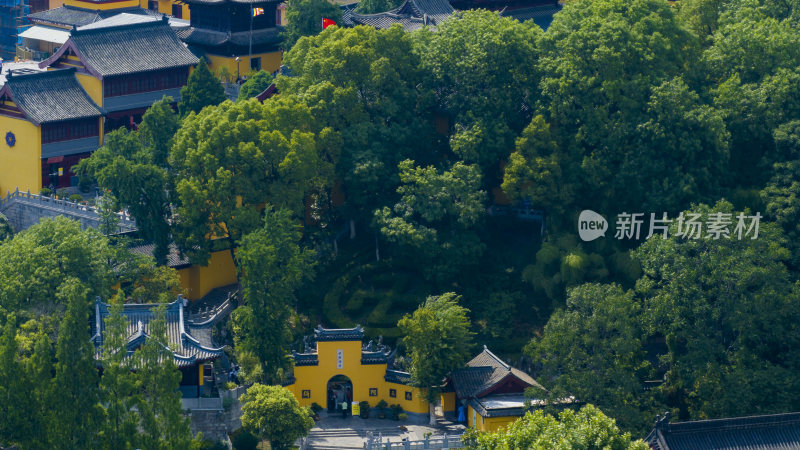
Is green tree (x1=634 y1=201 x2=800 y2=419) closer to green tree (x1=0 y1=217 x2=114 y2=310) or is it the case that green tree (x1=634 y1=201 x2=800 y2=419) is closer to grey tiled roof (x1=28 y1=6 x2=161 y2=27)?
green tree (x1=0 y1=217 x2=114 y2=310)

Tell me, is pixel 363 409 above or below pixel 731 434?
below

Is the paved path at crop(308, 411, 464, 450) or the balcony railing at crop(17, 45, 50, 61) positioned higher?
the balcony railing at crop(17, 45, 50, 61)

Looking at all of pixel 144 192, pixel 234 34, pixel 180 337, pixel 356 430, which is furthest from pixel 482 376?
pixel 234 34

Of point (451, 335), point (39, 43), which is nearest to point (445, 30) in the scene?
point (451, 335)

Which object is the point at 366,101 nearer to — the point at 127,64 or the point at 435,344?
the point at 435,344

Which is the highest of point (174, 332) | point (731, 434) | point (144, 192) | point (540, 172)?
point (540, 172)

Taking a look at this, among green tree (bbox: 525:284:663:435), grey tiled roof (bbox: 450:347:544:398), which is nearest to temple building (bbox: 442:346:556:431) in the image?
grey tiled roof (bbox: 450:347:544:398)

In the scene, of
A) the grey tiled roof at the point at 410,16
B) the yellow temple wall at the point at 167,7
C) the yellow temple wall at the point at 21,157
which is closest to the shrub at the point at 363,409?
the yellow temple wall at the point at 21,157
